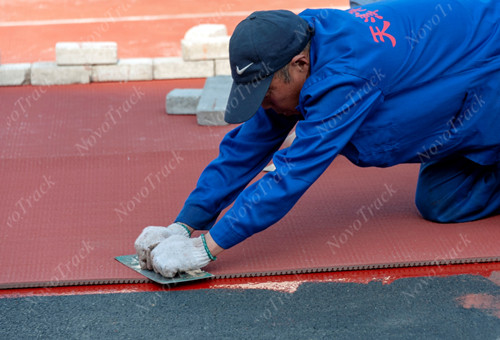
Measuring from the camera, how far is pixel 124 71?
5852mm

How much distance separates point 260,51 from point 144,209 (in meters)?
1.36

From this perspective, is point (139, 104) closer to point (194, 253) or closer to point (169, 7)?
point (194, 253)

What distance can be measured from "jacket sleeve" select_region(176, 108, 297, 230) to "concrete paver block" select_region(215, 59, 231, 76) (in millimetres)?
2823

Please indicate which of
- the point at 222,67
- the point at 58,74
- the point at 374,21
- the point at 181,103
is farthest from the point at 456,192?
the point at 58,74

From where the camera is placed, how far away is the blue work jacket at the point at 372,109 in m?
2.63

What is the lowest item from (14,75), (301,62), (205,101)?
(14,75)

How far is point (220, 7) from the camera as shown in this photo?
27.7 ft

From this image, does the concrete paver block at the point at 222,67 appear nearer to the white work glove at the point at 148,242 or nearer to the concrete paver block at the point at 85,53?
the concrete paver block at the point at 85,53

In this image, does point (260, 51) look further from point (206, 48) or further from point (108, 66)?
point (108, 66)

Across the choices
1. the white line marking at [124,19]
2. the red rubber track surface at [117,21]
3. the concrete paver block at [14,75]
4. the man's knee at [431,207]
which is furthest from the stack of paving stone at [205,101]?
the white line marking at [124,19]

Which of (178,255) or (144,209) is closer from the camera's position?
(178,255)

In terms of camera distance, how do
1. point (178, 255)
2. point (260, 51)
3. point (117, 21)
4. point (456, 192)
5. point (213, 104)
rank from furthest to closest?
point (117, 21), point (213, 104), point (456, 192), point (178, 255), point (260, 51)

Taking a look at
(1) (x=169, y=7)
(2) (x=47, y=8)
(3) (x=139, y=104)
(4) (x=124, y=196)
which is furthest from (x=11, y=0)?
(4) (x=124, y=196)

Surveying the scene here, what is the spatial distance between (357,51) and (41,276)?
62.5 inches
